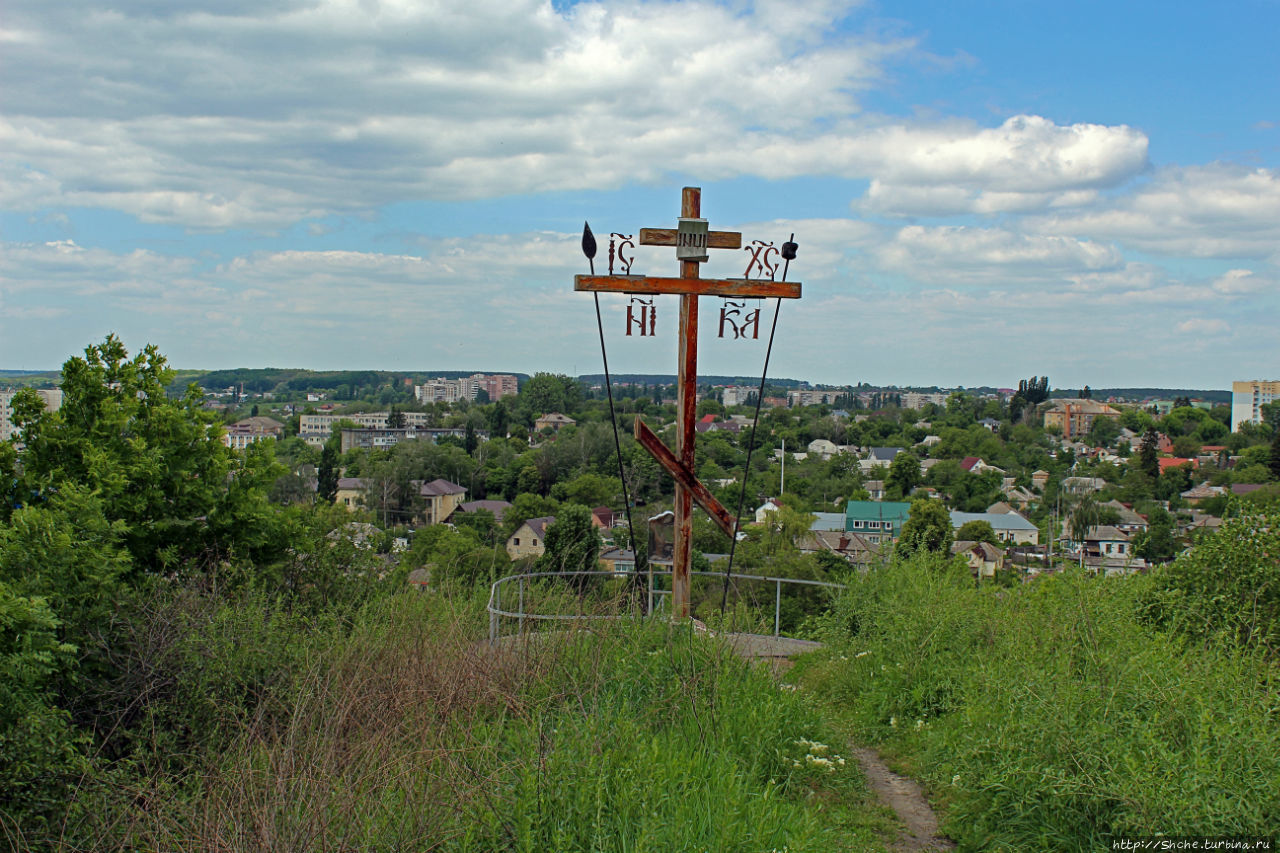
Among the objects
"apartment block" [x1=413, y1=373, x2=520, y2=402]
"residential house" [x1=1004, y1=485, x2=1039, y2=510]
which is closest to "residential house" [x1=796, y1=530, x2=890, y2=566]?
"residential house" [x1=1004, y1=485, x2=1039, y2=510]

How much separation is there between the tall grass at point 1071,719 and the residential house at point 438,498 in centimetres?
6016

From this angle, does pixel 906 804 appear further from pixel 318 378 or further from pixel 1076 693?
pixel 318 378

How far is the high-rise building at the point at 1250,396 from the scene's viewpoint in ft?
367

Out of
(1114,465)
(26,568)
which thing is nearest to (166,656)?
(26,568)

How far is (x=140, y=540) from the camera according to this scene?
29.6 ft

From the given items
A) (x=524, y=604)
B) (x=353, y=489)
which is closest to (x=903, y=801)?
(x=524, y=604)

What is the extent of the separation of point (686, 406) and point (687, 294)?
869mm

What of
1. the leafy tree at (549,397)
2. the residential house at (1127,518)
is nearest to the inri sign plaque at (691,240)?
the residential house at (1127,518)

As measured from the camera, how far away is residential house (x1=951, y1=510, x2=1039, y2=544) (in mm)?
55188

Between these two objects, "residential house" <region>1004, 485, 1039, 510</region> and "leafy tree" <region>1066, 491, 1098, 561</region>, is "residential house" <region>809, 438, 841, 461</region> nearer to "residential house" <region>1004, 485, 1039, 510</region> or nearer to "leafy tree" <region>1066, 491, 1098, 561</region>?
"residential house" <region>1004, 485, 1039, 510</region>

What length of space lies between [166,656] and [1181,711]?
18.8ft

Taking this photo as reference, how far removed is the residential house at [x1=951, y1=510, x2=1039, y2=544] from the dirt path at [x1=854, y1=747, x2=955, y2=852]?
163 ft

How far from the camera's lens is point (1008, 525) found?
57.9 metres

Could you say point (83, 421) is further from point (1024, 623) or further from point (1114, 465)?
point (1114, 465)
